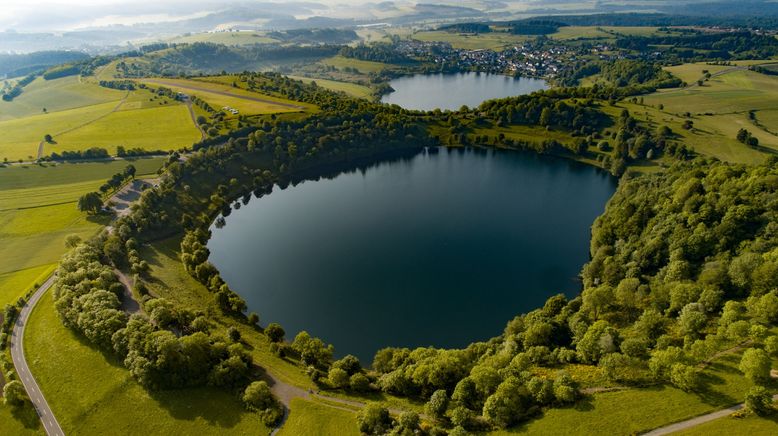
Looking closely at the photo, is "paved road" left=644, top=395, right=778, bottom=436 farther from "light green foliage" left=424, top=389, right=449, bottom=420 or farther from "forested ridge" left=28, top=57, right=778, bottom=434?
"light green foliage" left=424, top=389, right=449, bottom=420

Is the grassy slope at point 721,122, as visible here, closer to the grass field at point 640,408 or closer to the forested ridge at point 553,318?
the forested ridge at point 553,318

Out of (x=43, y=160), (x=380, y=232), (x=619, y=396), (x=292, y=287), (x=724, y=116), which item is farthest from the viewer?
(x=724, y=116)

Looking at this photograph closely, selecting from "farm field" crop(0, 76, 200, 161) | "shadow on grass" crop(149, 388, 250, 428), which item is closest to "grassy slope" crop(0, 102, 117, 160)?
"farm field" crop(0, 76, 200, 161)

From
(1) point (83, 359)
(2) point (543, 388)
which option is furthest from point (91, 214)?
(2) point (543, 388)

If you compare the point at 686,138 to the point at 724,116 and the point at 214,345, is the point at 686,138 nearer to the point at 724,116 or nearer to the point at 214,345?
the point at 724,116

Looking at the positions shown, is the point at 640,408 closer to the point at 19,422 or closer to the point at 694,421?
the point at 694,421

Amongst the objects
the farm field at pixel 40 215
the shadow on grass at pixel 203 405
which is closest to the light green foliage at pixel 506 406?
the shadow on grass at pixel 203 405

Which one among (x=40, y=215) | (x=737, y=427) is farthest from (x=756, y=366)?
(x=40, y=215)
